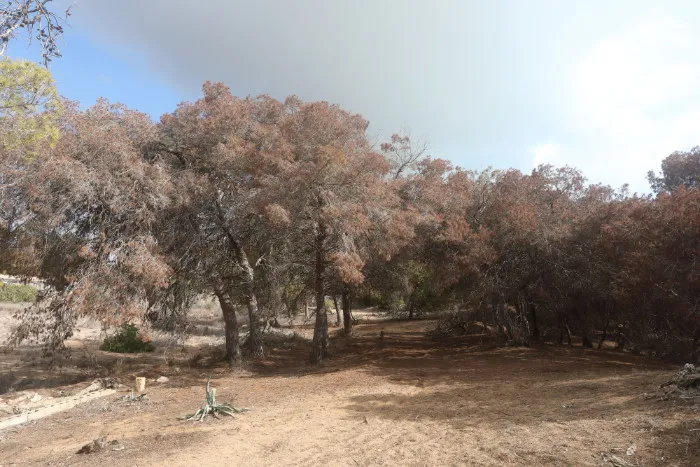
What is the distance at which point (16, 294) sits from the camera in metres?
31.2

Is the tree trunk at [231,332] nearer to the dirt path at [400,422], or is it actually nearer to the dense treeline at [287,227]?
the dense treeline at [287,227]

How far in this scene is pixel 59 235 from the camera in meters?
13.0

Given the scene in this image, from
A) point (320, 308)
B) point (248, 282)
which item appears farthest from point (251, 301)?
point (320, 308)

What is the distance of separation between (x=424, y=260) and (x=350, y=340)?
7.75 meters

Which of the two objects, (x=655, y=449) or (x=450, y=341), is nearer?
(x=655, y=449)

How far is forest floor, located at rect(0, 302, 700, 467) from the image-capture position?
21.9 feet

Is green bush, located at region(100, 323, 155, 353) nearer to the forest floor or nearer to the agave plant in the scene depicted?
the forest floor

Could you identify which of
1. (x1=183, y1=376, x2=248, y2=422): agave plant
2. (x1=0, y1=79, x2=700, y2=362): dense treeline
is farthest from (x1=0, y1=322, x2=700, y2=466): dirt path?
(x1=0, y1=79, x2=700, y2=362): dense treeline

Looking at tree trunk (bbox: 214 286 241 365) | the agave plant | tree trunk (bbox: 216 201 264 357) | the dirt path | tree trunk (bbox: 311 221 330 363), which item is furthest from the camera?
tree trunk (bbox: 214 286 241 365)

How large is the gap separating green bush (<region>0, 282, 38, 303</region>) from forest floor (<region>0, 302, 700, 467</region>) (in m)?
16.5

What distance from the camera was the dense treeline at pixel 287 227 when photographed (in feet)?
41.2

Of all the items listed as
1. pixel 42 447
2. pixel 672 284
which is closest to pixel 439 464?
pixel 42 447

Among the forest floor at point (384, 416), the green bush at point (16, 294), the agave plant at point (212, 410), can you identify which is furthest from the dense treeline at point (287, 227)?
the green bush at point (16, 294)

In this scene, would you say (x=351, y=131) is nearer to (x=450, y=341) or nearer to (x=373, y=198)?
(x=373, y=198)
